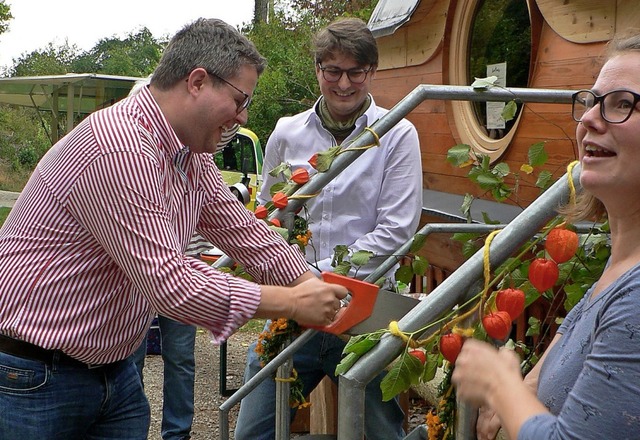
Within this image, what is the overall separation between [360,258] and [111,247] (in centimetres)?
104

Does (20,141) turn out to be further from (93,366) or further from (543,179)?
(543,179)

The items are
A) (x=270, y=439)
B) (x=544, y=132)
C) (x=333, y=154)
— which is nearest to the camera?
(x=333, y=154)

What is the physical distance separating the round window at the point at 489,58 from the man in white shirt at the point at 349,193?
191 cm

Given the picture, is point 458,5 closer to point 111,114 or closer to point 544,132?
point 544,132

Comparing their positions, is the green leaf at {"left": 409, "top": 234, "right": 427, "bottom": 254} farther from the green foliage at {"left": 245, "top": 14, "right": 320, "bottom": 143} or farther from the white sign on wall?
the green foliage at {"left": 245, "top": 14, "right": 320, "bottom": 143}

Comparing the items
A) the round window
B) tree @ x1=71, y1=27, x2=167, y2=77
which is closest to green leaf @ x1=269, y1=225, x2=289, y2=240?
the round window

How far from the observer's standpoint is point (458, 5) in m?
5.92

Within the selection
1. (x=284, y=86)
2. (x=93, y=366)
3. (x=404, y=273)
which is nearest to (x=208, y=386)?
(x=404, y=273)

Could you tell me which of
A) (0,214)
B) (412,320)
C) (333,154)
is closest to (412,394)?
(333,154)

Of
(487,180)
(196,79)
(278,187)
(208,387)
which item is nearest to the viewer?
(196,79)

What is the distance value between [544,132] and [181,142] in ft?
9.22

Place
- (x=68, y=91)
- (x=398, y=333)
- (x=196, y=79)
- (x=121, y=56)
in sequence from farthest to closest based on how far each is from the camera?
(x=121, y=56), (x=68, y=91), (x=196, y=79), (x=398, y=333)

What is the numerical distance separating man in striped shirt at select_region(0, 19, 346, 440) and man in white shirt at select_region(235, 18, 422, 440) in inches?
33.7

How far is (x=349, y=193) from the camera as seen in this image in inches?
128
